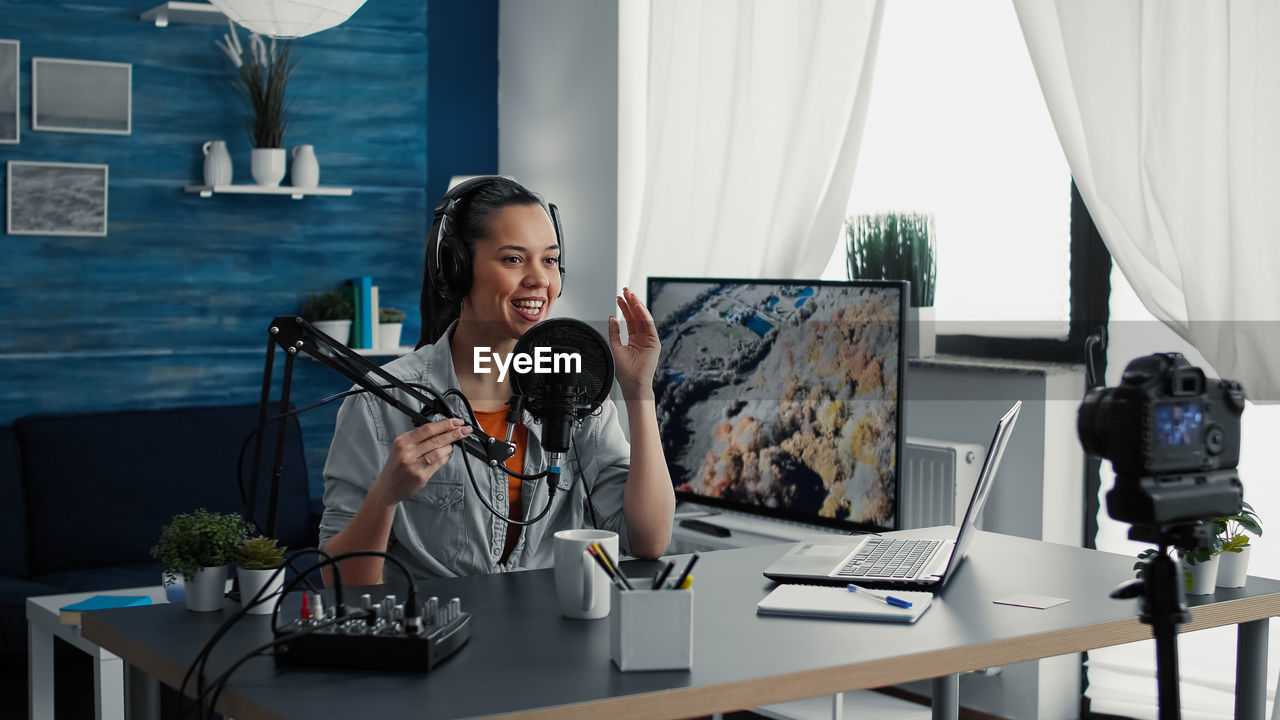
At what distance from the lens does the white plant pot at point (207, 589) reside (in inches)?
57.4

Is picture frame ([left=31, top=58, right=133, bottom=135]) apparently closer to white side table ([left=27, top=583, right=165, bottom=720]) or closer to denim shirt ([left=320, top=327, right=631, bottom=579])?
white side table ([left=27, top=583, right=165, bottom=720])

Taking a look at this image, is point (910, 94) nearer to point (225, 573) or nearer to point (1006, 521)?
point (1006, 521)

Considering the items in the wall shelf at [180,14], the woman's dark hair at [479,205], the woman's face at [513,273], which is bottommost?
the woman's face at [513,273]

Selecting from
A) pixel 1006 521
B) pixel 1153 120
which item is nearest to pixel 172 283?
pixel 1006 521

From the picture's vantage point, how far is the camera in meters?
1.16

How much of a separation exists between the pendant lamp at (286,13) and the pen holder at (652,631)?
1881 millimetres

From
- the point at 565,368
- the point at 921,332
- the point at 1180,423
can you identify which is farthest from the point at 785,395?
the point at 1180,423

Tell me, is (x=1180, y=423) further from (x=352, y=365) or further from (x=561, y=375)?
(x=352, y=365)

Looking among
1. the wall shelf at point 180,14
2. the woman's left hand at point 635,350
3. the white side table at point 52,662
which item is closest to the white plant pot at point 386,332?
the wall shelf at point 180,14

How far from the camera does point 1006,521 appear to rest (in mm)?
3070

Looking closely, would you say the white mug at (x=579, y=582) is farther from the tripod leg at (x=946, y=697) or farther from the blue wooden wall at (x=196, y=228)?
the blue wooden wall at (x=196, y=228)

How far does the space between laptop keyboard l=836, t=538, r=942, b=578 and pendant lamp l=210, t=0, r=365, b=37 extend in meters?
1.68

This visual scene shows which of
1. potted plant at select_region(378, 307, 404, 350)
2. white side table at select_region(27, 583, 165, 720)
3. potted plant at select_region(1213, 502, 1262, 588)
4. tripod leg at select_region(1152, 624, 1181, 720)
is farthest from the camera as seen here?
potted plant at select_region(378, 307, 404, 350)

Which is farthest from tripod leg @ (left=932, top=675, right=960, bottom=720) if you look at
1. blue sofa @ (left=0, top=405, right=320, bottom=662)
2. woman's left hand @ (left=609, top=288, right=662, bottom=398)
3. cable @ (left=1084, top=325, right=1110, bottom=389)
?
blue sofa @ (left=0, top=405, right=320, bottom=662)
